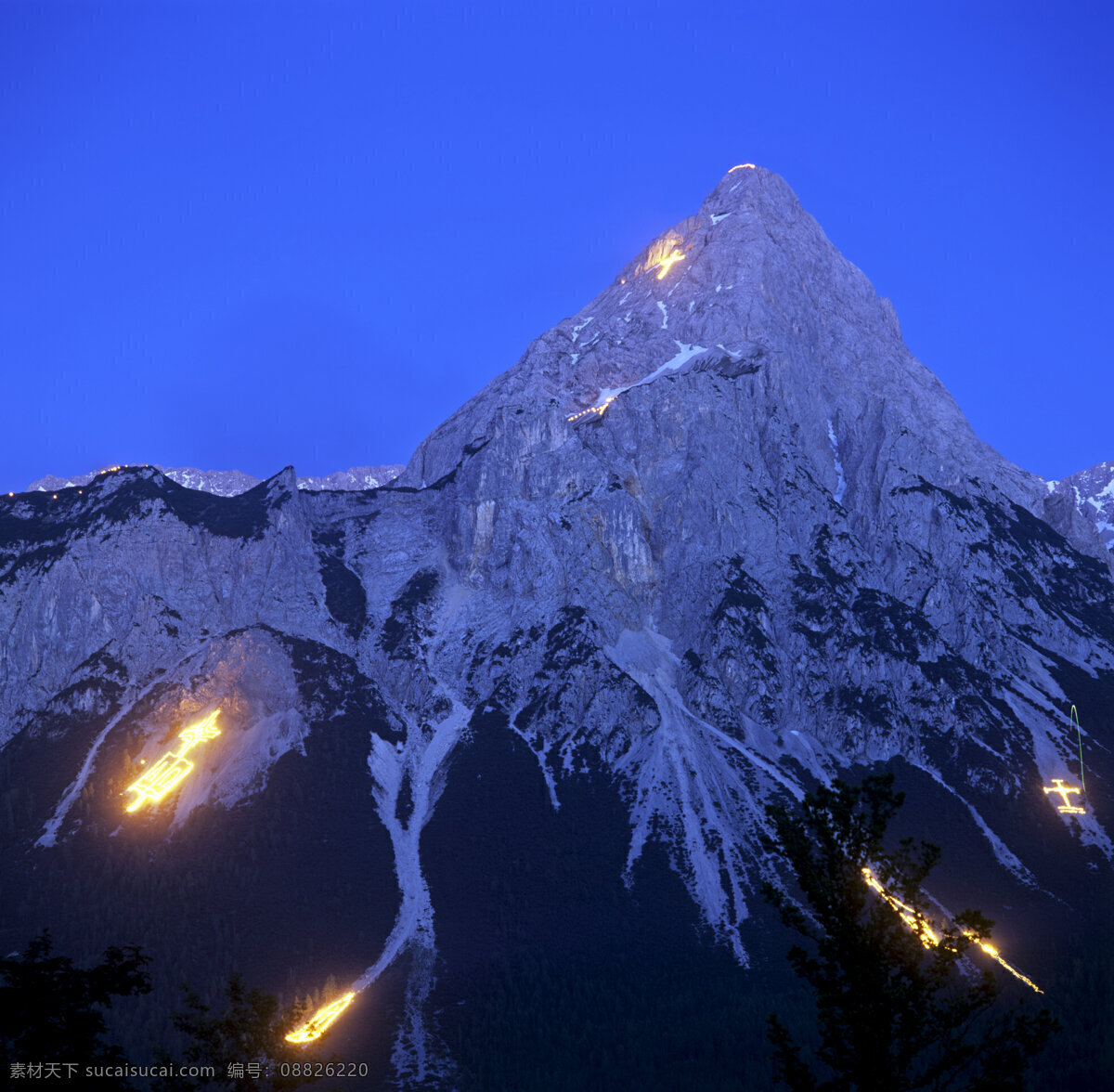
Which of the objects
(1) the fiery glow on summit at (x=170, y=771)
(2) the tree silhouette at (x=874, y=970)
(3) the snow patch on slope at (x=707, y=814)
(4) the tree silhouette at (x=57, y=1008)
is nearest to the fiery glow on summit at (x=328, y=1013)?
(3) the snow patch on slope at (x=707, y=814)

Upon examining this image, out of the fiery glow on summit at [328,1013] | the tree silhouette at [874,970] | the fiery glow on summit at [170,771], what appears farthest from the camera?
the fiery glow on summit at [170,771]

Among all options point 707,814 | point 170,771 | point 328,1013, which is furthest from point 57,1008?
point 170,771

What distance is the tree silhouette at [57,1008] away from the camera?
40.8 m

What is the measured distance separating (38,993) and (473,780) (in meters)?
156

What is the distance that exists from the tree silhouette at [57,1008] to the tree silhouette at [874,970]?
26.7 m

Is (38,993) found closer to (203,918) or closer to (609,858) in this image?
(203,918)

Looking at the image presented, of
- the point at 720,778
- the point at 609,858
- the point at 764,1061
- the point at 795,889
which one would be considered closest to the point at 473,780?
the point at 609,858

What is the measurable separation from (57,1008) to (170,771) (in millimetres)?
154598

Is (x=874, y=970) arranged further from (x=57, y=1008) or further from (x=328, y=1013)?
(x=328, y=1013)

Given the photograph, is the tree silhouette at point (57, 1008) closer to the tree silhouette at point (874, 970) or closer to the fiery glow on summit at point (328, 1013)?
the tree silhouette at point (874, 970)

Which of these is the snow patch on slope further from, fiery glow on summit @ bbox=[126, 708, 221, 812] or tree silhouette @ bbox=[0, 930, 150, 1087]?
tree silhouette @ bbox=[0, 930, 150, 1087]

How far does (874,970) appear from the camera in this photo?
127 ft

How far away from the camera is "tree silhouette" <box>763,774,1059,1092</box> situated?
3803cm

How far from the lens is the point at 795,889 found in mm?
169375
